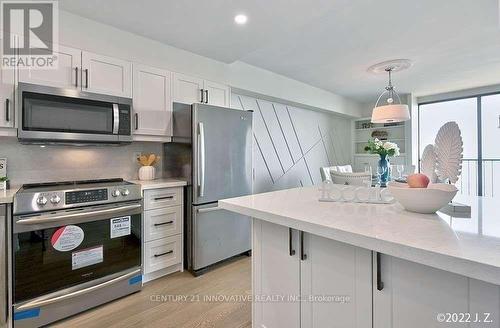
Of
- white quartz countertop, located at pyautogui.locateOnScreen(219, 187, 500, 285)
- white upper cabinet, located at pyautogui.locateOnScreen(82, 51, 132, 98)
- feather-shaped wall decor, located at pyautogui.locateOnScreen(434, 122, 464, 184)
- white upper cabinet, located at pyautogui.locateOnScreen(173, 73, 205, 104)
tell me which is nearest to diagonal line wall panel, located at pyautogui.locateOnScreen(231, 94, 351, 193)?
white upper cabinet, located at pyautogui.locateOnScreen(173, 73, 205, 104)

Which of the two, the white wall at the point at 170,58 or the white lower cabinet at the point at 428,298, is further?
the white wall at the point at 170,58


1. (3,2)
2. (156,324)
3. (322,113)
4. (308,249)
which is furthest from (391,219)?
(322,113)

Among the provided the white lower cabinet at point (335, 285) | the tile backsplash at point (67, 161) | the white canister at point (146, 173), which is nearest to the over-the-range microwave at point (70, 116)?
the tile backsplash at point (67, 161)

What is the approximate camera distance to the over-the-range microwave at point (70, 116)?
1.83 metres

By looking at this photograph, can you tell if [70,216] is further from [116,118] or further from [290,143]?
[290,143]

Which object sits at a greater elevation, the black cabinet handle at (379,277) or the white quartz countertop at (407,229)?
the white quartz countertop at (407,229)

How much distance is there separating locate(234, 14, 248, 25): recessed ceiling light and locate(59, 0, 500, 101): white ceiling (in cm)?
5

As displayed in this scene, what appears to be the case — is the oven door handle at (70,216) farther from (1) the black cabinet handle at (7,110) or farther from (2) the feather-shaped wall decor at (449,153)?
(2) the feather-shaped wall decor at (449,153)

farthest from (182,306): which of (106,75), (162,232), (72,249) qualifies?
(106,75)

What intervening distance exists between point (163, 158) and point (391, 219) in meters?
2.54

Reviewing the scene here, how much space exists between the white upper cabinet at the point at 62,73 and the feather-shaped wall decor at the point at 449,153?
2631 mm

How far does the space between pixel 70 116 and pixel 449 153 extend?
2.58m

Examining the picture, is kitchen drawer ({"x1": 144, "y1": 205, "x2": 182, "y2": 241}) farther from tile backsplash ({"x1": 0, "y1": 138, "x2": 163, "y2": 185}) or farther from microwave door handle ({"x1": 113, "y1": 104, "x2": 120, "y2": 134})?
microwave door handle ({"x1": 113, "y1": 104, "x2": 120, "y2": 134})

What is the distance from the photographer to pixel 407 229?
0.89m
